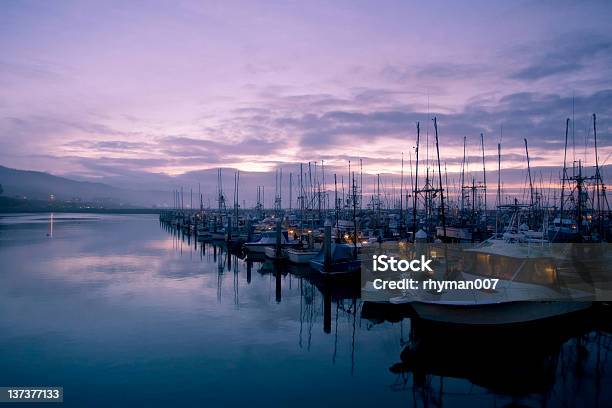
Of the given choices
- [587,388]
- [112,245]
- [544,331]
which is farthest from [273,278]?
[112,245]

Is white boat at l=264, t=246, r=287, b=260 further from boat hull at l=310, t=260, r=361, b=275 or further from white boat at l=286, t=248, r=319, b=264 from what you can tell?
boat hull at l=310, t=260, r=361, b=275

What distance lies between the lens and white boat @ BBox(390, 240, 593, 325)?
1474cm

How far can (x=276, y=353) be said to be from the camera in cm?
1476

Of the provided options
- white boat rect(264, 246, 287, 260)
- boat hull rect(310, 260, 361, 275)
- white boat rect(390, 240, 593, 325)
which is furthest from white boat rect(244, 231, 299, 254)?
white boat rect(390, 240, 593, 325)

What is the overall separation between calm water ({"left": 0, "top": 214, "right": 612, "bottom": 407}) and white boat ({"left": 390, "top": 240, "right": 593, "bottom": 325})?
75 cm

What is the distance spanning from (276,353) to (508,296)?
8.11 m

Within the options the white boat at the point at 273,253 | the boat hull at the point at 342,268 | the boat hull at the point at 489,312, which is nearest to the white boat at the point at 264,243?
the white boat at the point at 273,253

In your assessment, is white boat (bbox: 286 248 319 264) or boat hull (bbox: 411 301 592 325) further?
white boat (bbox: 286 248 319 264)

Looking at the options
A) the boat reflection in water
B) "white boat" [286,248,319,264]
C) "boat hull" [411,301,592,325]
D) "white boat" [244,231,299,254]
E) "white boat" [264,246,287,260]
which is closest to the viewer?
the boat reflection in water

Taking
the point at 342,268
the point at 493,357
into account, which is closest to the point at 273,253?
the point at 342,268

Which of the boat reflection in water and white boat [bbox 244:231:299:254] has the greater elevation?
white boat [bbox 244:231:299:254]

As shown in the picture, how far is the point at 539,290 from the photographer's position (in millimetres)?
15594

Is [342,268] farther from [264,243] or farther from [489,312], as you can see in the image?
[264,243]

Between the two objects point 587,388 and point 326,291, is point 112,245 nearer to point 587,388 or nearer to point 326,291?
point 326,291
